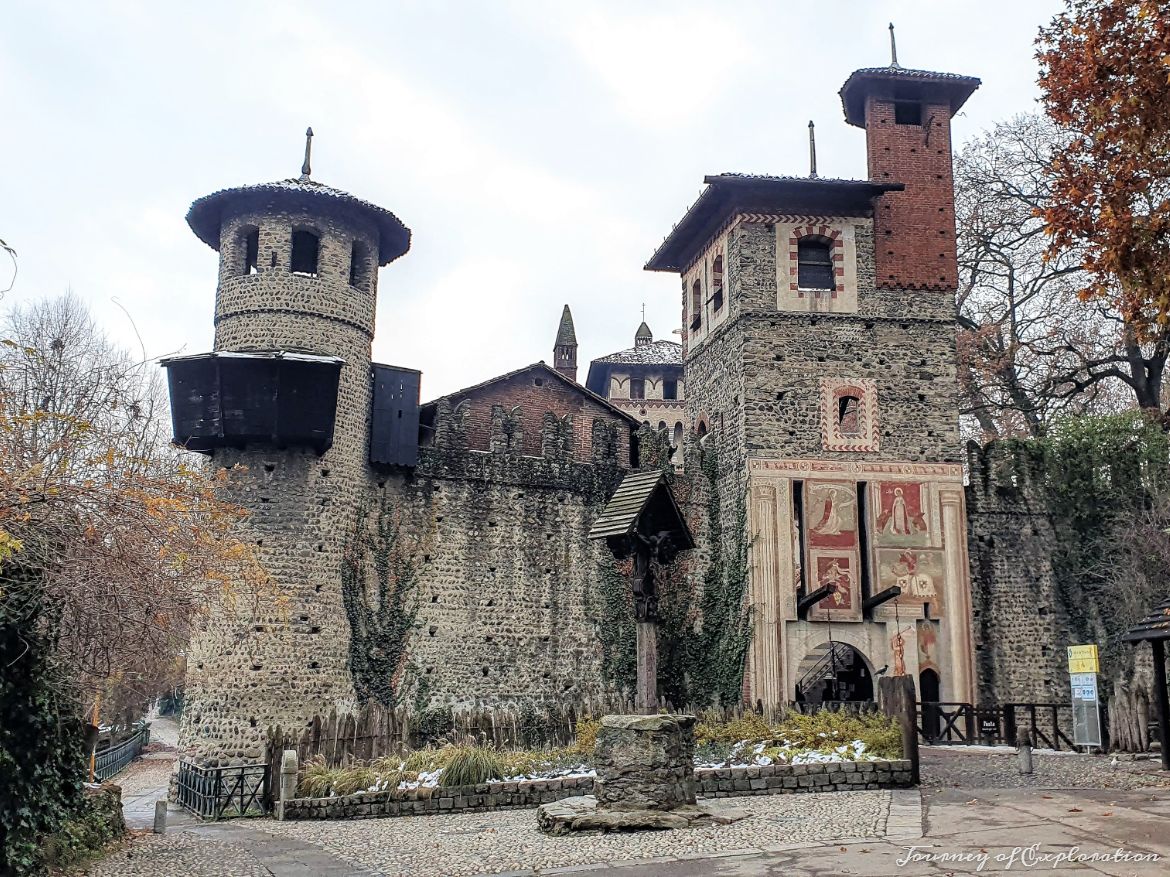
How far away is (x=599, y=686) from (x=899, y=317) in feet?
33.1

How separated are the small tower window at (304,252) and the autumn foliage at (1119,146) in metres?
15.1

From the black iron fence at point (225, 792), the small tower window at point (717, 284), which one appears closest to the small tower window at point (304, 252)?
the small tower window at point (717, 284)

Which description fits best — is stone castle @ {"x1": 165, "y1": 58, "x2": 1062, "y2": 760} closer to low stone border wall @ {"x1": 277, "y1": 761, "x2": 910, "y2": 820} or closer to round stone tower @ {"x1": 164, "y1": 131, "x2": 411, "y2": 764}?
round stone tower @ {"x1": 164, "y1": 131, "x2": 411, "y2": 764}

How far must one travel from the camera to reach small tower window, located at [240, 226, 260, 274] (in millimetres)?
20547

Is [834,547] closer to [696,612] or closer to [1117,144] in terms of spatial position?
[696,612]

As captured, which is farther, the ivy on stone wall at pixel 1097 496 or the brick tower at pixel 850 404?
the ivy on stone wall at pixel 1097 496

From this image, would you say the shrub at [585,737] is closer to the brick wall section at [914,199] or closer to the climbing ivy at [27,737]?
the climbing ivy at [27,737]

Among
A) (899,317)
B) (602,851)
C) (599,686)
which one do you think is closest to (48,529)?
(602,851)

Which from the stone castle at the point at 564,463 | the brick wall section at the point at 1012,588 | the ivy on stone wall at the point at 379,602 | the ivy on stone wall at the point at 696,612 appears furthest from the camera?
the brick wall section at the point at 1012,588

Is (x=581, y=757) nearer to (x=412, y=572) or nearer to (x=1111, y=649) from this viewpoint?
(x=412, y=572)

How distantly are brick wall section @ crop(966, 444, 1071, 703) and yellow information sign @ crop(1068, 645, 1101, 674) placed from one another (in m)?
4.92

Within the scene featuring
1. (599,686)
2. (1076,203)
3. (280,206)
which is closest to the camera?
(1076,203)

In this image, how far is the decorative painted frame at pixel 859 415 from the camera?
21.9 metres

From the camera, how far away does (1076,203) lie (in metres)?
9.73
